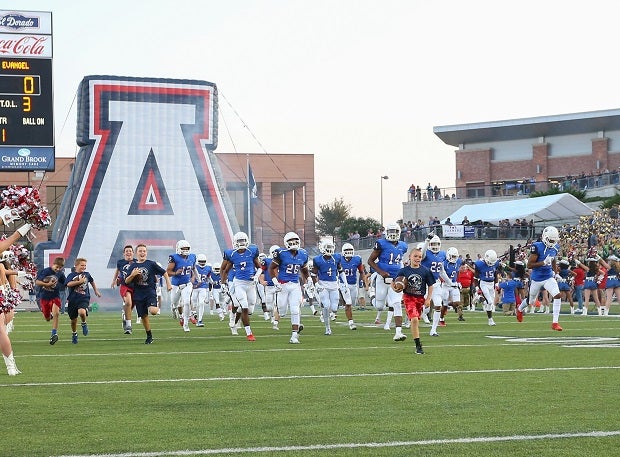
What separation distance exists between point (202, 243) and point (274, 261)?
2166cm

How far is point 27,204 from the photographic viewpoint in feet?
39.1

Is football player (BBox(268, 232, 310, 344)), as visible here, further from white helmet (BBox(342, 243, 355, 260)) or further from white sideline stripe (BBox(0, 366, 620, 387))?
white sideline stripe (BBox(0, 366, 620, 387))

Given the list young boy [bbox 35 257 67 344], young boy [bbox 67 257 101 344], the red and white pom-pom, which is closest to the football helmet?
young boy [bbox 67 257 101 344]

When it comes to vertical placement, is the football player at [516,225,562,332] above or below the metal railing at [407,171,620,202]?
below

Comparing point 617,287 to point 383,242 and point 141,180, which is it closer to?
point 383,242

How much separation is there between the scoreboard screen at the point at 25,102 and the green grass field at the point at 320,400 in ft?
59.5

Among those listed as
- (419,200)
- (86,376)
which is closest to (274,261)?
(86,376)

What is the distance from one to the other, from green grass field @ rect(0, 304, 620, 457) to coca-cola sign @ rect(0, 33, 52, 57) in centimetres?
1906

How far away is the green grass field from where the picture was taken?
729cm

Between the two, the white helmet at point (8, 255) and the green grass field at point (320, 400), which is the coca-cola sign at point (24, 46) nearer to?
the white helmet at point (8, 255)

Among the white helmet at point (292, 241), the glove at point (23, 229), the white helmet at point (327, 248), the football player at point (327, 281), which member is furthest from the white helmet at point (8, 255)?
the glove at point (23, 229)

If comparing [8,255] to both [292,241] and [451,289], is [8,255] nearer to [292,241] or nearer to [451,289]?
[292,241]

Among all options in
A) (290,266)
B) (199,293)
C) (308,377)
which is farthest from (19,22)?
(308,377)

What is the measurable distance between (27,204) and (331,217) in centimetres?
7644
